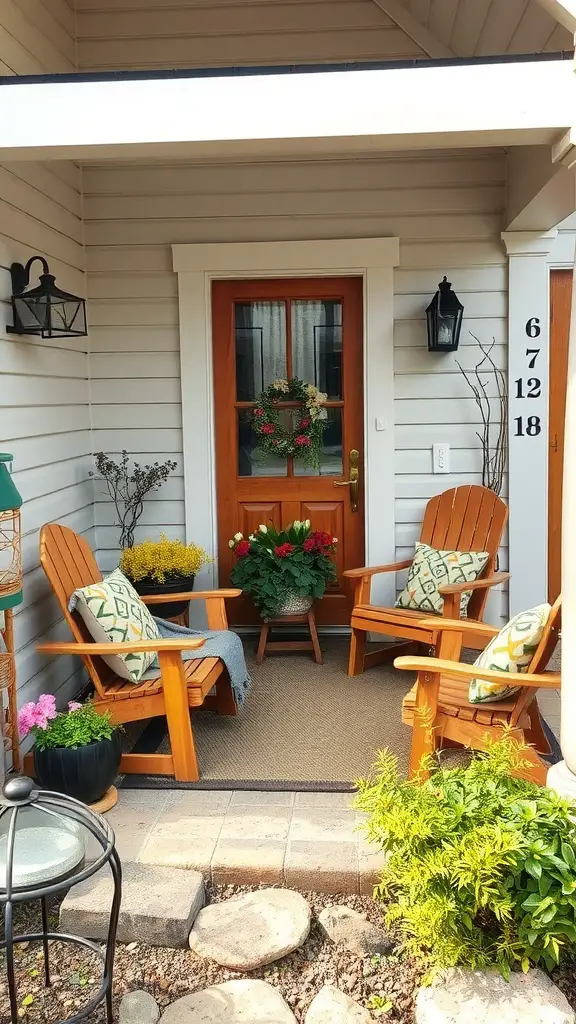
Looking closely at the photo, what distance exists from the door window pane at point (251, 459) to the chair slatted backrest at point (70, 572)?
1.40 m

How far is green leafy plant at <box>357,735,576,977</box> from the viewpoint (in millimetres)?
1979

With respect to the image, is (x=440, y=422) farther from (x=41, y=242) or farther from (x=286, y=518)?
(x=41, y=242)

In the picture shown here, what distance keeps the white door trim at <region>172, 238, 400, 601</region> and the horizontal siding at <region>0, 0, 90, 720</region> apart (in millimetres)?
544

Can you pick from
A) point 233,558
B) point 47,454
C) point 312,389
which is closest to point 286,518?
point 233,558

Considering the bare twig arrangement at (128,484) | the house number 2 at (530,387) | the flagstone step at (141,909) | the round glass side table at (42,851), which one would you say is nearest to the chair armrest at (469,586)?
the house number 2 at (530,387)

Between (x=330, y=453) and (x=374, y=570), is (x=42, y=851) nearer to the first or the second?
(x=374, y=570)

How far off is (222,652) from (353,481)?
161 cm

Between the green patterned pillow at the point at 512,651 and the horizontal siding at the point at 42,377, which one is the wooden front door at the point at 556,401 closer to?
the green patterned pillow at the point at 512,651

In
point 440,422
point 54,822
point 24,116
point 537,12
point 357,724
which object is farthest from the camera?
point 440,422

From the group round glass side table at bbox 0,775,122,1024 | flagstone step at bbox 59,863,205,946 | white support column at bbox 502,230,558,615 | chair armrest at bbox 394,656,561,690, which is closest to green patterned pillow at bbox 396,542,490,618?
white support column at bbox 502,230,558,615

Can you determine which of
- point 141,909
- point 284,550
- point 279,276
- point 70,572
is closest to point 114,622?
point 70,572

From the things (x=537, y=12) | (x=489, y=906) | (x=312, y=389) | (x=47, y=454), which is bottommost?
(x=489, y=906)

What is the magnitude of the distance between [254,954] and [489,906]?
61 centimetres

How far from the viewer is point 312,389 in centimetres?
478
